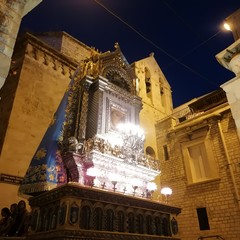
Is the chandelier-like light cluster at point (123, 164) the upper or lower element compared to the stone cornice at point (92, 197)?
upper

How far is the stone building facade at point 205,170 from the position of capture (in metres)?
10.6

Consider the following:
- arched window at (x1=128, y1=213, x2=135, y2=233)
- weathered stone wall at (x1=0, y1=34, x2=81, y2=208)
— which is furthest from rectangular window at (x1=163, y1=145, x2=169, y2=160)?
arched window at (x1=128, y1=213, x2=135, y2=233)

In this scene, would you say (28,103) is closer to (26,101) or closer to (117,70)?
(26,101)

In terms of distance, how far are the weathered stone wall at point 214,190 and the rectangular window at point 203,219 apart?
0.49 feet

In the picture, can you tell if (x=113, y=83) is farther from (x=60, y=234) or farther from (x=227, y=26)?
(x=60, y=234)

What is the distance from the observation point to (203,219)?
36.6 ft

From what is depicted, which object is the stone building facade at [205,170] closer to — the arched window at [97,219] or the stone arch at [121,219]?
the stone arch at [121,219]

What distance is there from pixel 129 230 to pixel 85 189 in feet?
4.88

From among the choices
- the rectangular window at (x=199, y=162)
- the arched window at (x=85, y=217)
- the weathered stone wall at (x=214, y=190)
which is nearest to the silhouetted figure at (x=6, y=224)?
the arched window at (x=85, y=217)

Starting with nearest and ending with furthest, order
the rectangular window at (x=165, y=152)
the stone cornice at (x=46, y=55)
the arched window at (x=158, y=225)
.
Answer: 1. the arched window at (x=158, y=225)
2. the stone cornice at (x=46, y=55)
3. the rectangular window at (x=165, y=152)

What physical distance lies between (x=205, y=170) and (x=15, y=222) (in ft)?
29.8

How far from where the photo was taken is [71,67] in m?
12.4

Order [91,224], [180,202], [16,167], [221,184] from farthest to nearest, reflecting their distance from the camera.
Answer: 1. [180,202]
2. [221,184]
3. [16,167]
4. [91,224]

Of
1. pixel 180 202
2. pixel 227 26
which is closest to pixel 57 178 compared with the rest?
pixel 227 26
